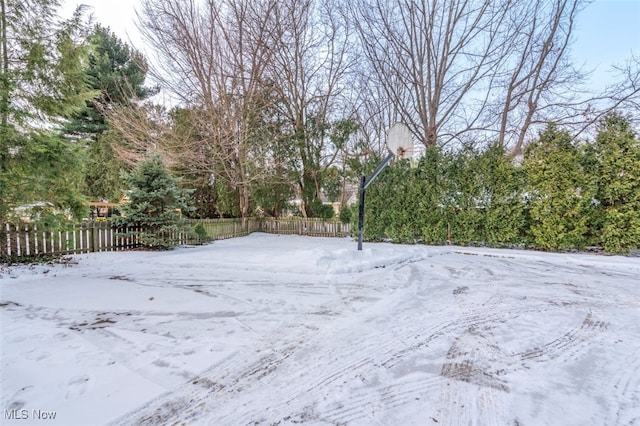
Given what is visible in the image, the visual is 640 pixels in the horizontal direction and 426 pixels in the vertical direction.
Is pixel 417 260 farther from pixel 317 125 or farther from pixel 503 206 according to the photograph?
pixel 317 125

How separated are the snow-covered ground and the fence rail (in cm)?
111

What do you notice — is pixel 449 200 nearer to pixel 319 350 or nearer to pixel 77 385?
pixel 319 350

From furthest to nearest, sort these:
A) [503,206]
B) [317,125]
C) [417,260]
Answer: [317,125] → [503,206] → [417,260]

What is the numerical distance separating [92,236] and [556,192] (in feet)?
42.3

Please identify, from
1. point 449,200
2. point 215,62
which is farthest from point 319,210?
point 215,62

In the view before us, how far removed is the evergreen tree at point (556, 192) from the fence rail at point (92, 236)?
711 cm

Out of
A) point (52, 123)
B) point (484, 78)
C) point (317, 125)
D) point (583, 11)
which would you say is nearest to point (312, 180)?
point (317, 125)

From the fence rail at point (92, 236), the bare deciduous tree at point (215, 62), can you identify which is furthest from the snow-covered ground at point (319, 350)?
the bare deciduous tree at point (215, 62)

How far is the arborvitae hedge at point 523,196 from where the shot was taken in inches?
289

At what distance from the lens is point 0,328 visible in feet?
9.78

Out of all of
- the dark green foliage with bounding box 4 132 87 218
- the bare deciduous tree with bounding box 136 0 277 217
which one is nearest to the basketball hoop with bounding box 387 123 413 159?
the bare deciduous tree with bounding box 136 0 277 217

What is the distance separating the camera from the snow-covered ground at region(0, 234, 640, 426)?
1.83 m

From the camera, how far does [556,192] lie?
26.1 feet

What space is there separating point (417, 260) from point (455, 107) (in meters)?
7.86
